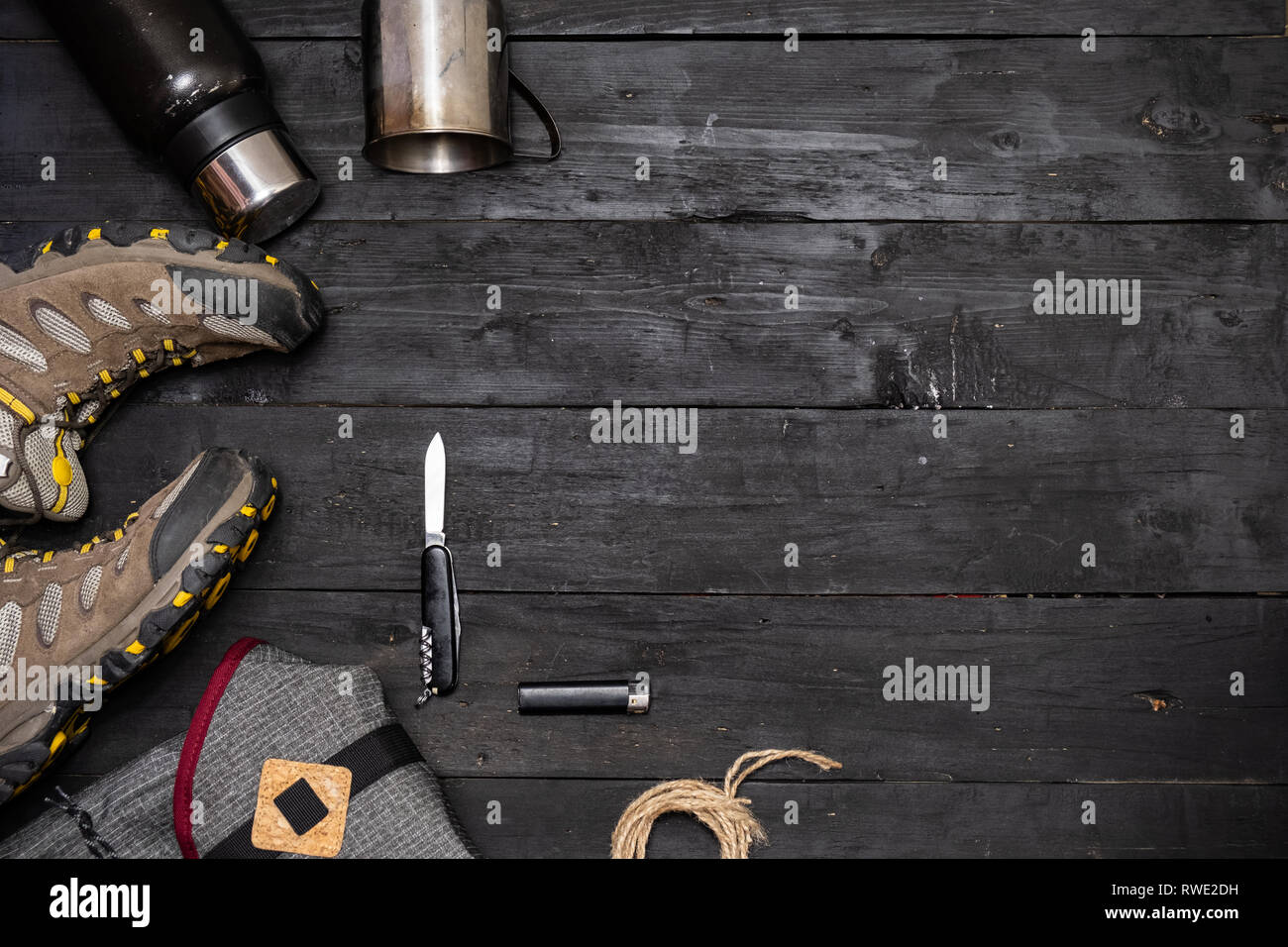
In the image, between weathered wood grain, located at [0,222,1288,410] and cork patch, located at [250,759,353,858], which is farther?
weathered wood grain, located at [0,222,1288,410]

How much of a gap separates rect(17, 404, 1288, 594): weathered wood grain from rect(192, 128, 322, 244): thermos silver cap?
0.27 metres

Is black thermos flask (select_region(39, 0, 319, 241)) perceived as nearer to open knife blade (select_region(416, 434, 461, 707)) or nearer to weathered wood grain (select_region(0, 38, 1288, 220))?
weathered wood grain (select_region(0, 38, 1288, 220))

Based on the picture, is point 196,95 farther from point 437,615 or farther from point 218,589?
point 437,615

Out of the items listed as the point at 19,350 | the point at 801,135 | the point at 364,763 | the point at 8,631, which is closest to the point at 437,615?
the point at 364,763

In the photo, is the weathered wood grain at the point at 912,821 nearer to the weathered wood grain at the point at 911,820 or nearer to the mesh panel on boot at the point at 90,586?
the weathered wood grain at the point at 911,820

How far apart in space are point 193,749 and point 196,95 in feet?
2.69

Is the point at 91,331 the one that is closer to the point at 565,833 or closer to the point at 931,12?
the point at 565,833

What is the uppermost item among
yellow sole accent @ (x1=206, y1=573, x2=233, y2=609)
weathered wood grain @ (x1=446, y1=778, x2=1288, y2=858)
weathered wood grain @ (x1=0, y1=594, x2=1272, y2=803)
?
yellow sole accent @ (x1=206, y1=573, x2=233, y2=609)

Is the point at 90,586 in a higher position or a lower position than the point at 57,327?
lower

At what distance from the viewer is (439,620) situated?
1190 mm

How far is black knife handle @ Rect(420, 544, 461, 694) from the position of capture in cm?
119

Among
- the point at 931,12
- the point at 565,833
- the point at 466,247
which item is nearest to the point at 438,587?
the point at 565,833

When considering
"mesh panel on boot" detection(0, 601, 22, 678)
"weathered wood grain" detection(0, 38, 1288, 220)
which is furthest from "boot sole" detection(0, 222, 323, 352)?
"mesh panel on boot" detection(0, 601, 22, 678)

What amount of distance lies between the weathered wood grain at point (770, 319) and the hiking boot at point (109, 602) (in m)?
0.18
